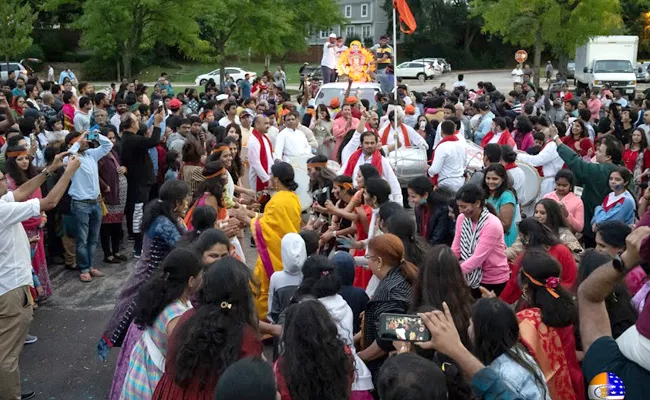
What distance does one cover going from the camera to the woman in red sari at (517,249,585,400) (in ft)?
12.9

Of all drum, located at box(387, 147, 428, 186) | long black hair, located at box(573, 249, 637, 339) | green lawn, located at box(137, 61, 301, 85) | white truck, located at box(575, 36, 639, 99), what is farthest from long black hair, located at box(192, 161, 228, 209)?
green lawn, located at box(137, 61, 301, 85)

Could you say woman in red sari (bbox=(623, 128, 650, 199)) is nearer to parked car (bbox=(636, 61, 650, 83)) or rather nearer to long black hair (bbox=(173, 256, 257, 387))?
long black hair (bbox=(173, 256, 257, 387))

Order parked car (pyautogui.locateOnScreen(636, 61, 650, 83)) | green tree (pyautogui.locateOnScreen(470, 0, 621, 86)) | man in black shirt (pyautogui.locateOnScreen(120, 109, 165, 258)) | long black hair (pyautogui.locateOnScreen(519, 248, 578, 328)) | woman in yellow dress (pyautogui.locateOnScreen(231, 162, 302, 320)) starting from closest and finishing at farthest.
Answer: long black hair (pyautogui.locateOnScreen(519, 248, 578, 328)) < woman in yellow dress (pyautogui.locateOnScreen(231, 162, 302, 320)) < man in black shirt (pyautogui.locateOnScreen(120, 109, 165, 258)) < green tree (pyautogui.locateOnScreen(470, 0, 621, 86)) < parked car (pyautogui.locateOnScreen(636, 61, 650, 83))

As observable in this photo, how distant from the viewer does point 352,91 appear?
16594 mm

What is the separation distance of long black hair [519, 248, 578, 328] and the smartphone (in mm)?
1176

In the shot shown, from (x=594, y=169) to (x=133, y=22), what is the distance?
22.2 meters

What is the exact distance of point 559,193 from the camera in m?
7.75

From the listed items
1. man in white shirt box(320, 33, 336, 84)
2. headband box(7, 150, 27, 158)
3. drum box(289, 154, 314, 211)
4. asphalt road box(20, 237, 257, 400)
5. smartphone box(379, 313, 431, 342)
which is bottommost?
asphalt road box(20, 237, 257, 400)

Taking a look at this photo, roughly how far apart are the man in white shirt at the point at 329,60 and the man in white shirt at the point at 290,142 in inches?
403

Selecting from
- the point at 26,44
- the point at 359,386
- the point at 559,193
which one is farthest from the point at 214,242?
the point at 26,44

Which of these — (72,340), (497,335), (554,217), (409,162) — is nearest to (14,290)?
(72,340)

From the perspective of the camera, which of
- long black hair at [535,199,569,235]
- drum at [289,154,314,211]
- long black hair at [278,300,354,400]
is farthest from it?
drum at [289,154,314,211]

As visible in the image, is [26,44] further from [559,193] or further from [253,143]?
[559,193]

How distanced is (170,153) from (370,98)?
7737mm
